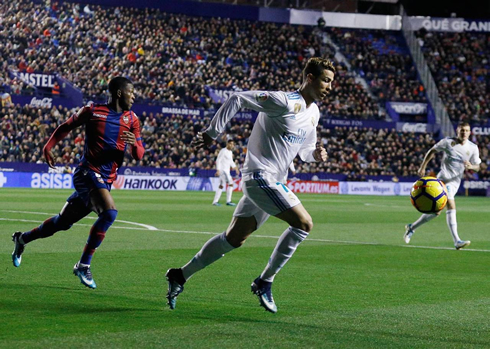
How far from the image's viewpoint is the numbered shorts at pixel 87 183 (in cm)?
904

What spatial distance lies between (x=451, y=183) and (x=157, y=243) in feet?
19.7

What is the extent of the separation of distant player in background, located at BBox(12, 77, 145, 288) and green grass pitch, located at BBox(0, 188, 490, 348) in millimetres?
777

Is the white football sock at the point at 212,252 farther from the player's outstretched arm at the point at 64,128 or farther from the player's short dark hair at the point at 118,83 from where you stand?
the player's short dark hair at the point at 118,83

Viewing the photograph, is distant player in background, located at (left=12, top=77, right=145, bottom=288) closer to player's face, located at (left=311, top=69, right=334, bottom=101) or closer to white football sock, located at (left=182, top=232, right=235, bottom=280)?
white football sock, located at (left=182, top=232, right=235, bottom=280)

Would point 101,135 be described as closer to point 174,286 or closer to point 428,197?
point 174,286

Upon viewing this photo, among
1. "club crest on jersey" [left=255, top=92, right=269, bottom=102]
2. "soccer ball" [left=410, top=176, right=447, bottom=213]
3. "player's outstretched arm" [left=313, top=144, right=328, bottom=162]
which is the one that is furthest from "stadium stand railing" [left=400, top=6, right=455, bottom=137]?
"club crest on jersey" [left=255, top=92, right=269, bottom=102]

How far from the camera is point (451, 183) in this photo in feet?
52.5

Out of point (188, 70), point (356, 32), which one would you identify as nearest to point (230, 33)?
point (188, 70)

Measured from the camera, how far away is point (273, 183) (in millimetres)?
7441

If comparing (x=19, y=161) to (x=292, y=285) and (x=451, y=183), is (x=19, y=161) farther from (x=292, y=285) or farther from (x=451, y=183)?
(x=292, y=285)

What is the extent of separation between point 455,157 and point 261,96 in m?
9.90

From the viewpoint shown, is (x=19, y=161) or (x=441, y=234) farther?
(x=19, y=161)

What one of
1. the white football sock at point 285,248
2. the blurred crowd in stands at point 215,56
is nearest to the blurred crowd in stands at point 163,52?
the blurred crowd in stands at point 215,56

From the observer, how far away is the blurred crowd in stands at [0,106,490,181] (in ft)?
138
